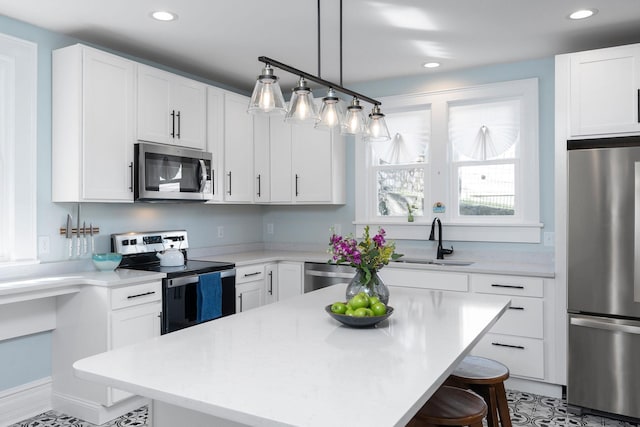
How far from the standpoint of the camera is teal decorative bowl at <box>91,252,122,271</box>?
3291mm

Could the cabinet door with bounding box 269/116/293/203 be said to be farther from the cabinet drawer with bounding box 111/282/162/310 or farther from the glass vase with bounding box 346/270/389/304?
the glass vase with bounding box 346/270/389/304

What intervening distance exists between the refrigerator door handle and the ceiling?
187 cm

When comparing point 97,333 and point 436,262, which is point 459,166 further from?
point 97,333

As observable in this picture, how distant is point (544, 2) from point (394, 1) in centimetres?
86

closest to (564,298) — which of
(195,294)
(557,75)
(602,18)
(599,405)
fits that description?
(599,405)

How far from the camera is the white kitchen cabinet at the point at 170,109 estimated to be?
3.45m

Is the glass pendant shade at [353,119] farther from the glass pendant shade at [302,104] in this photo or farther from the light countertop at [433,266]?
the light countertop at [433,266]

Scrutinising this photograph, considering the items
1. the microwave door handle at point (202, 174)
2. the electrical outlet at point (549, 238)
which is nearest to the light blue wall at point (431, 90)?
the electrical outlet at point (549, 238)

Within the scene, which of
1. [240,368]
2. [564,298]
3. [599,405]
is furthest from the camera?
[564,298]

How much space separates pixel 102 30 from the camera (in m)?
3.22

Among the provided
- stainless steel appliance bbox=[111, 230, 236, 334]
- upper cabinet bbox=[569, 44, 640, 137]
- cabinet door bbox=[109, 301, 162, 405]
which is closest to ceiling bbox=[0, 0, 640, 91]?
upper cabinet bbox=[569, 44, 640, 137]

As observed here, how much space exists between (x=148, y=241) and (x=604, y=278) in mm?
3179

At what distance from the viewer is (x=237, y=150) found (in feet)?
14.3

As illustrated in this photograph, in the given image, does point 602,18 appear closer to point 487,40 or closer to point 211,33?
point 487,40
